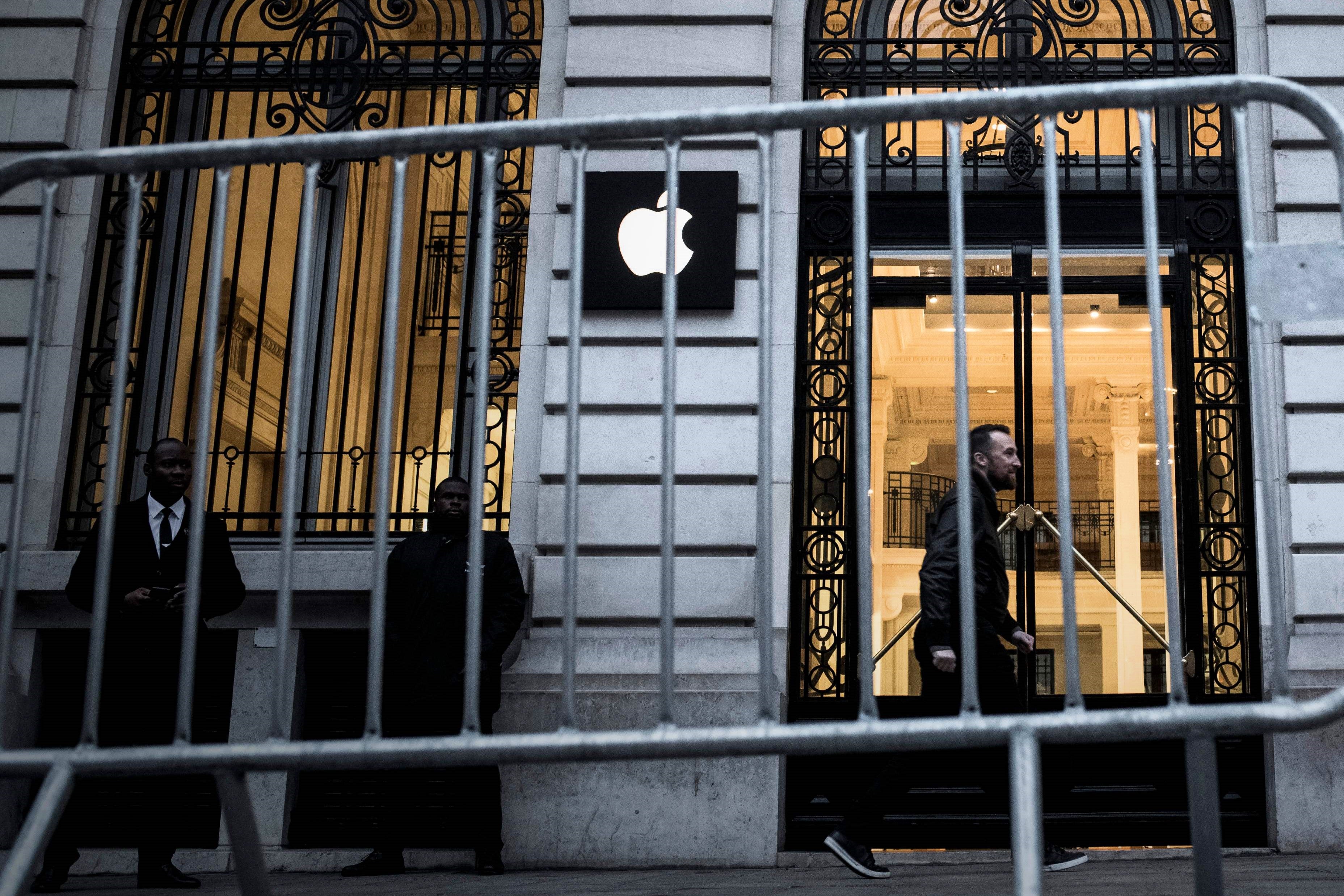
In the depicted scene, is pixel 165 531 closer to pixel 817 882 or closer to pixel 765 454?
pixel 817 882

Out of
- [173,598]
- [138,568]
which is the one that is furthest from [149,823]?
[138,568]

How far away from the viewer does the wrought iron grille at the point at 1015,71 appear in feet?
28.1

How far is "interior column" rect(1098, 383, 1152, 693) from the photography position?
25.1 feet

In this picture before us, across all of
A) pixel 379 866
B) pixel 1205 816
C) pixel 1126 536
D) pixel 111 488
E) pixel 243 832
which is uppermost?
pixel 1126 536

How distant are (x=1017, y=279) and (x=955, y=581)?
9.47 feet

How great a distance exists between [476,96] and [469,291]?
128 centimetres

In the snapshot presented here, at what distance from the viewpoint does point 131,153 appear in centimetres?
329

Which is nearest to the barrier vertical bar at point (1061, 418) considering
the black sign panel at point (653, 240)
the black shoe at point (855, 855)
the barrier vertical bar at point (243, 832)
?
the barrier vertical bar at point (243, 832)

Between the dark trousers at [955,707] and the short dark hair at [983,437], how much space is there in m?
0.84

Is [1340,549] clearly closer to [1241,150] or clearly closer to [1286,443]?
[1286,443]

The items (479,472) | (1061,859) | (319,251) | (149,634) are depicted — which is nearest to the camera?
(479,472)

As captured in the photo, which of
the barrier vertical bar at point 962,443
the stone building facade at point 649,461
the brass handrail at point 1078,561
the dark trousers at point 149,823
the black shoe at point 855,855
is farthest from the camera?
the brass handrail at point 1078,561

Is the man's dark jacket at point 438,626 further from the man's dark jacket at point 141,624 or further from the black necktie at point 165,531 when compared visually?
the black necktie at point 165,531

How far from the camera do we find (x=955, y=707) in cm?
639
